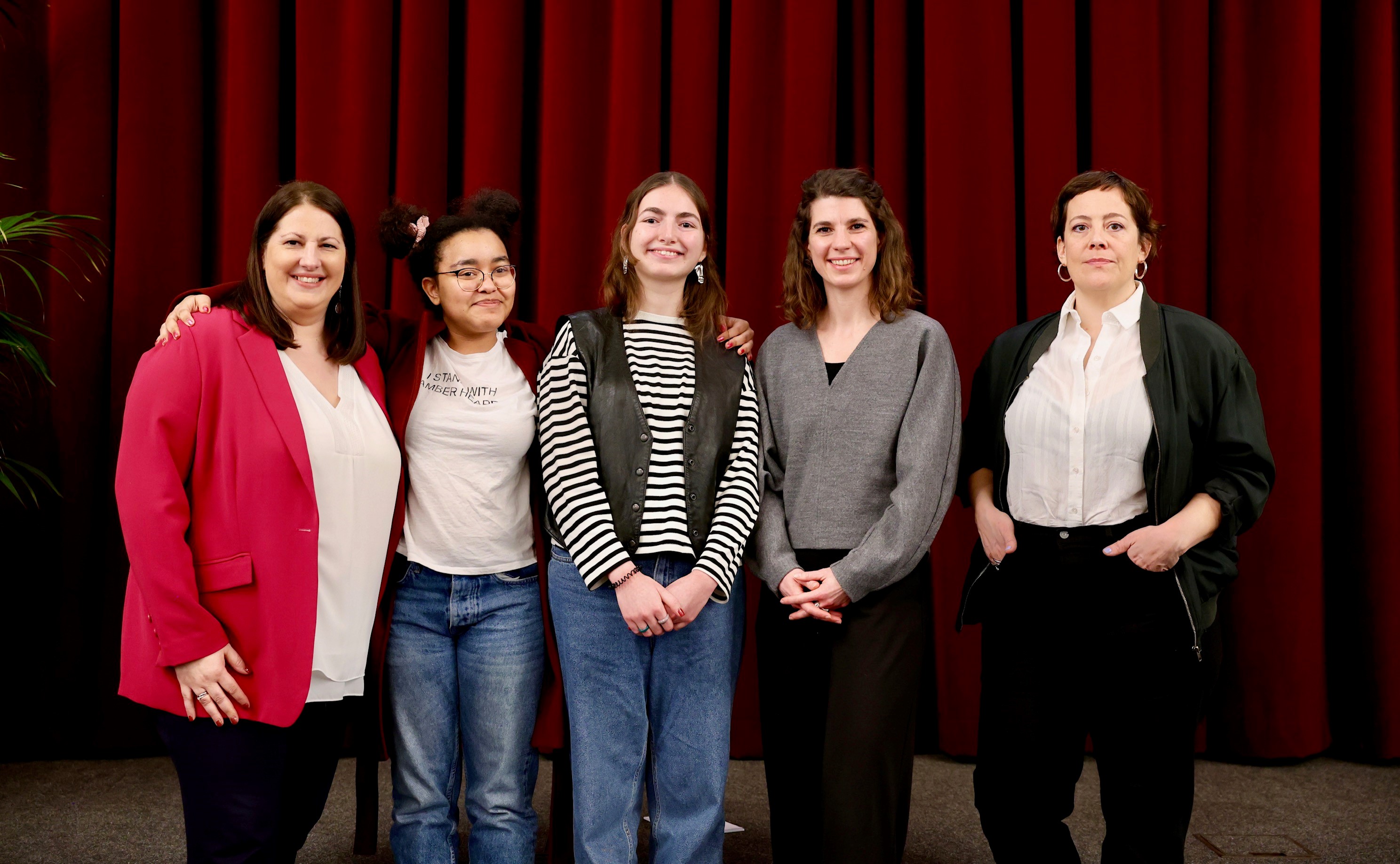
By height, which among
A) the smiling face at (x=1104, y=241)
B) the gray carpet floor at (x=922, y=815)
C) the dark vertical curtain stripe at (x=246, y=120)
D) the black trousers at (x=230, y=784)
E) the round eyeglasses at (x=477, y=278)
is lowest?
the gray carpet floor at (x=922, y=815)

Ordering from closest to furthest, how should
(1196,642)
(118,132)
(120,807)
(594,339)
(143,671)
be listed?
1. (143,671)
2. (1196,642)
3. (594,339)
4. (120,807)
5. (118,132)

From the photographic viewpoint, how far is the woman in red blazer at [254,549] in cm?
147

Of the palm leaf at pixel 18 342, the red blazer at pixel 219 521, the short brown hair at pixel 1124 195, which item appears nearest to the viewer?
the red blazer at pixel 219 521

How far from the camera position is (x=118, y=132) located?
2.74 metres

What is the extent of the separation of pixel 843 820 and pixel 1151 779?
0.58m

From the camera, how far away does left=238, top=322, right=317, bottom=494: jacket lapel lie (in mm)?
1542

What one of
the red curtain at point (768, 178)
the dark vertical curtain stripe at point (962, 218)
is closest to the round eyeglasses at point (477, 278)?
the red curtain at point (768, 178)

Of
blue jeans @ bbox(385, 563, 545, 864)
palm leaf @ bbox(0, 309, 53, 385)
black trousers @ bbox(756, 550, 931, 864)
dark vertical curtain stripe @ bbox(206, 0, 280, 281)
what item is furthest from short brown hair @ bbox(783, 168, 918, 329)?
palm leaf @ bbox(0, 309, 53, 385)

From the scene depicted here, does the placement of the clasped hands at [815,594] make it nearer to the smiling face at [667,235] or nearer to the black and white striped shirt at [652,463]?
the black and white striped shirt at [652,463]

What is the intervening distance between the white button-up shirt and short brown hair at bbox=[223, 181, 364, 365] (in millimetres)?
1330

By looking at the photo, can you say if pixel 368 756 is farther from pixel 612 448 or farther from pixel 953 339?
pixel 953 339

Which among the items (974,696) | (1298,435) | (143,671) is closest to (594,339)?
(143,671)

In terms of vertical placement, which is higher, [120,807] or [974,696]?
[974,696]

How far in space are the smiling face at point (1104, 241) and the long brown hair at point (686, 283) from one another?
725 millimetres
